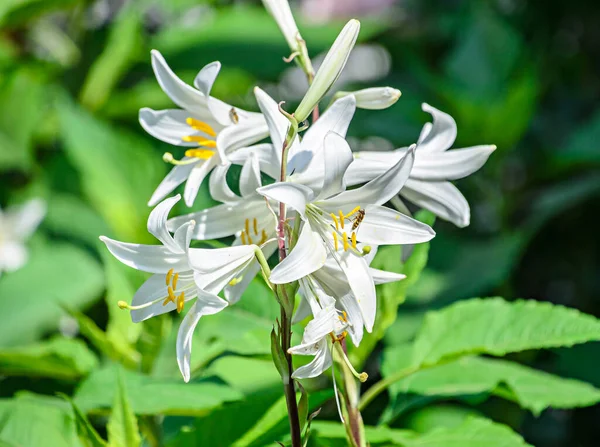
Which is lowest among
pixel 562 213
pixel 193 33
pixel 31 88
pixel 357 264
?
pixel 562 213

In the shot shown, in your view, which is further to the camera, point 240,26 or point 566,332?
point 240,26

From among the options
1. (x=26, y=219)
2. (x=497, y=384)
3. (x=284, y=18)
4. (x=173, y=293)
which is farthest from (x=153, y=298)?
(x=26, y=219)

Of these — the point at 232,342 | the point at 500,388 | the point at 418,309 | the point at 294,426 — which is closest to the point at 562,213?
the point at 418,309

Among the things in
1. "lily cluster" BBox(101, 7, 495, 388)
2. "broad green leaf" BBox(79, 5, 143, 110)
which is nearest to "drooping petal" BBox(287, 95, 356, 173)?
"lily cluster" BBox(101, 7, 495, 388)

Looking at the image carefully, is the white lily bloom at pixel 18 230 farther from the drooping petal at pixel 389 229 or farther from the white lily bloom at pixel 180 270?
the drooping petal at pixel 389 229

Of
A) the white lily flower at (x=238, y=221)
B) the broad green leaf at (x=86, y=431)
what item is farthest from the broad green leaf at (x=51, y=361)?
the white lily flower at (x=238, y=221)

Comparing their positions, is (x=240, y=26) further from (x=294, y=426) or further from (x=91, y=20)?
(x=294, y=426)

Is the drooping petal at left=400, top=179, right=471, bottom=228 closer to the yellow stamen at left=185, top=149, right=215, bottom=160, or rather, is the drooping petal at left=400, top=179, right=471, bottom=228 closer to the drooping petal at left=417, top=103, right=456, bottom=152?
the drooping petal at left=417, top=103, right=456, bottom=152
